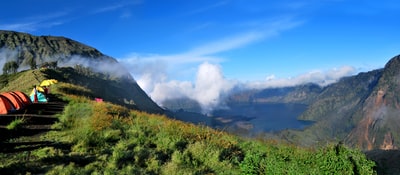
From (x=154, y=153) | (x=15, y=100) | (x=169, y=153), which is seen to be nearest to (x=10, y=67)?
(x=15, y=100)

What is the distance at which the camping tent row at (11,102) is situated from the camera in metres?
25.2

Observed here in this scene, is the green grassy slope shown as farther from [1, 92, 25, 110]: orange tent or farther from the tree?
the tree

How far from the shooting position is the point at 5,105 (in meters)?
25.3

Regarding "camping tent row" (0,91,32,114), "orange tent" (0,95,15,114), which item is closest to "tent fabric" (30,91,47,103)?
"camping tent row" (0,91,32,114)

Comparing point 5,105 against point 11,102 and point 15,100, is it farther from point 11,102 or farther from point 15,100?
point 15,100

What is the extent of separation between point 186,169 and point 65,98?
2763 centimetres

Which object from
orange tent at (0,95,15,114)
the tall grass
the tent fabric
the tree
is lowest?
the tall grass

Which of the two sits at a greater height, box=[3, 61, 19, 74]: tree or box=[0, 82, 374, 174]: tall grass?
box=[3, 61, 19, 74]: tree

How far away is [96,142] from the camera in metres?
15.4

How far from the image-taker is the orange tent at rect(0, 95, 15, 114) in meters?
25.1

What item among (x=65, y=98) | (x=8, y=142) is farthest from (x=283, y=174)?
(x=65, y=98)

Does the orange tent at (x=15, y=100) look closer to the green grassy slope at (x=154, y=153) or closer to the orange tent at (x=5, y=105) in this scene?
the orange tent at (x=5, y=105)

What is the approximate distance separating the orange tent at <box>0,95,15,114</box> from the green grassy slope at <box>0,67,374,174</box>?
7493mm

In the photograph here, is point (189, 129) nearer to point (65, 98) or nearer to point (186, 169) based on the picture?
point (186, 169)
